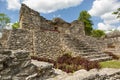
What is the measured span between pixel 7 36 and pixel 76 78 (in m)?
9.47

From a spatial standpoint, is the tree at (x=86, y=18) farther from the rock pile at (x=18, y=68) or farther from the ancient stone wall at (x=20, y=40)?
the rock pile at (x=18, y=68)

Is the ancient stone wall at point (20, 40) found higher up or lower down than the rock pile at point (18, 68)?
higher up

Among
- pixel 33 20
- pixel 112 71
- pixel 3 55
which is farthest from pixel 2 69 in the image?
pixel 33 20

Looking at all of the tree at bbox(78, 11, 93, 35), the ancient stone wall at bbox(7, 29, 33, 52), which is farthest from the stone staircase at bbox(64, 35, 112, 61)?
the tree at bbox(78, 11, 93, 35)

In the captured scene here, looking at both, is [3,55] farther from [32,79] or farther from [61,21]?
[61,21]

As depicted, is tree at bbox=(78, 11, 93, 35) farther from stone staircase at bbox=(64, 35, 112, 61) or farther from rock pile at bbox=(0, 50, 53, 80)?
rock pile at bbox=(0, 50, 53, 80)

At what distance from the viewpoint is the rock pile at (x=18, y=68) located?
811 cm

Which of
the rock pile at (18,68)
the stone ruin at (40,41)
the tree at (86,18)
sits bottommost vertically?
the rock pile at (18,68)

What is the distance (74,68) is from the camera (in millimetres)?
13680

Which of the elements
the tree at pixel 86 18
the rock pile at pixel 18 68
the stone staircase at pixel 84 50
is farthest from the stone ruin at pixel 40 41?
the tree at pixel 86 18

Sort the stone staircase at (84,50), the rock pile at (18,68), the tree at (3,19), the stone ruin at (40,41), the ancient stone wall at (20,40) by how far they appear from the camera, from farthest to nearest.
A: 1. the tree at (3,19)
2. the stone staircase at (84,50)
3. the stone ruin at (40,41)
4. the ancient stone wall at (20,40)
5. the rock pile at (18,68)

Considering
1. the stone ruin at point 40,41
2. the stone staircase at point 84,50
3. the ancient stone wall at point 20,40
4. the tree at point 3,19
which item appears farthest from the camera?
the tree at point 3,19

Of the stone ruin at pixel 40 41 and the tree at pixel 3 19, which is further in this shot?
the tree at pixel 3 19

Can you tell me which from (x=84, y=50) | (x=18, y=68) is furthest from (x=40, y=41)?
(x=18, y=68)
